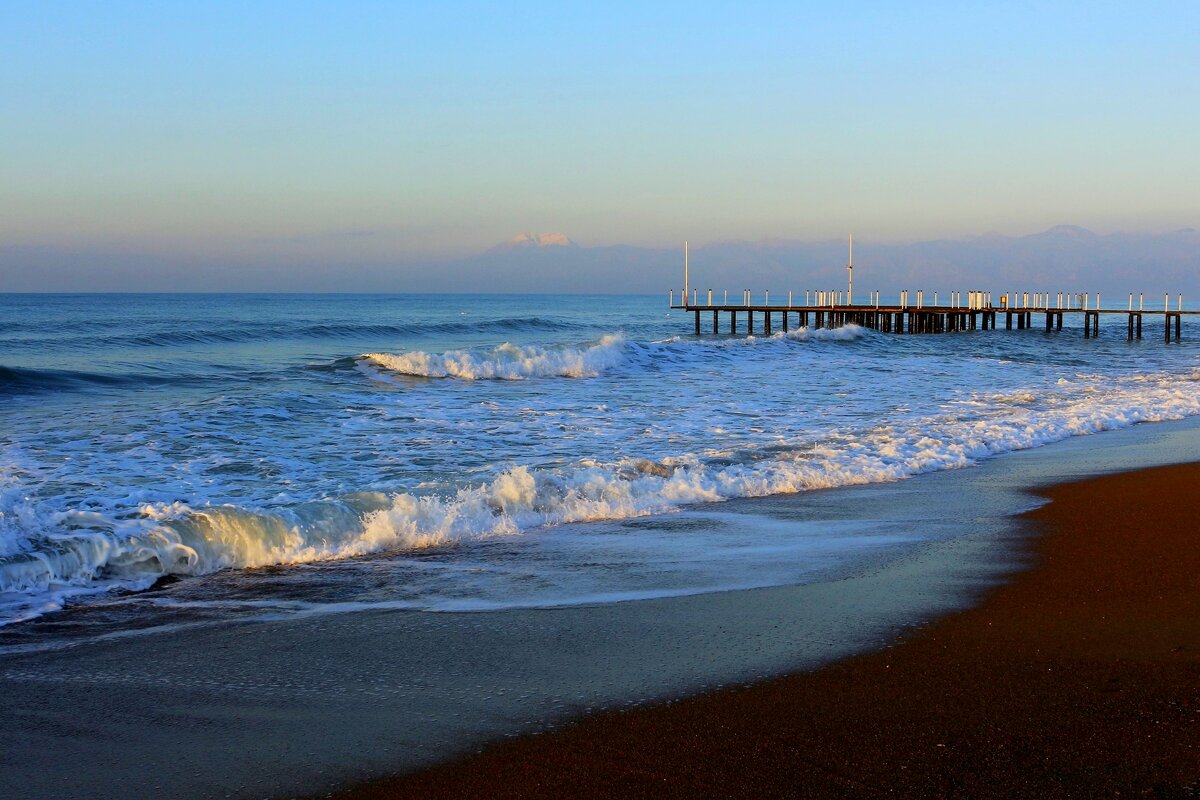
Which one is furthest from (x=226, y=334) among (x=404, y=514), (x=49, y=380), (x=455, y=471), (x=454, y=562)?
(x=454, y=562)

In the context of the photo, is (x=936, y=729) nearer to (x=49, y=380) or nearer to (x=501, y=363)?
(x=49, y=380)

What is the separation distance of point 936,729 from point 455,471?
648 centimetres

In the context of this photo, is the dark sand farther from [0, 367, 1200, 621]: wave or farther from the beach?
[0, 367, 1200, 621]: wave

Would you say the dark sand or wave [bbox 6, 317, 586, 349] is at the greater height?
wave [bbox 6, 317, 586, 349]

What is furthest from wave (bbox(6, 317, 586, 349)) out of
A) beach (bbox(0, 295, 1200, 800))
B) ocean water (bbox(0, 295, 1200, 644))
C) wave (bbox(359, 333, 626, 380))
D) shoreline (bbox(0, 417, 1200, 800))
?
shoreline (bbox(0, 417, 1200, 800))

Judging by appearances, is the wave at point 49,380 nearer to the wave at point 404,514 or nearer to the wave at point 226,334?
the wave at point 404,514

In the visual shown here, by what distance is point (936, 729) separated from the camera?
3.56m

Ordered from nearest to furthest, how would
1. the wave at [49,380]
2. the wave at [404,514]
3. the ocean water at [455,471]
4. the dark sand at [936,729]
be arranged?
the dark sand at [936,729] → the ocean water at [455,471] → the wave at [404,514] → the wave at [49,380]

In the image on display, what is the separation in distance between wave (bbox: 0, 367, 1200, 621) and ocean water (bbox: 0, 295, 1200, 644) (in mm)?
21

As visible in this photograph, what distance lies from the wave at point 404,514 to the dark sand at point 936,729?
335 centimetres

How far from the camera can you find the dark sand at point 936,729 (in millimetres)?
3178

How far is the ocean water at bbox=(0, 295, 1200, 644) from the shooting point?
586 cm

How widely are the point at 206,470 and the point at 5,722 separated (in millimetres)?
5777

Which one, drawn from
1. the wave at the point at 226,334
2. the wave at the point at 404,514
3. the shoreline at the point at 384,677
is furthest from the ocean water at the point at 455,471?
the wave at the point at 226,334
